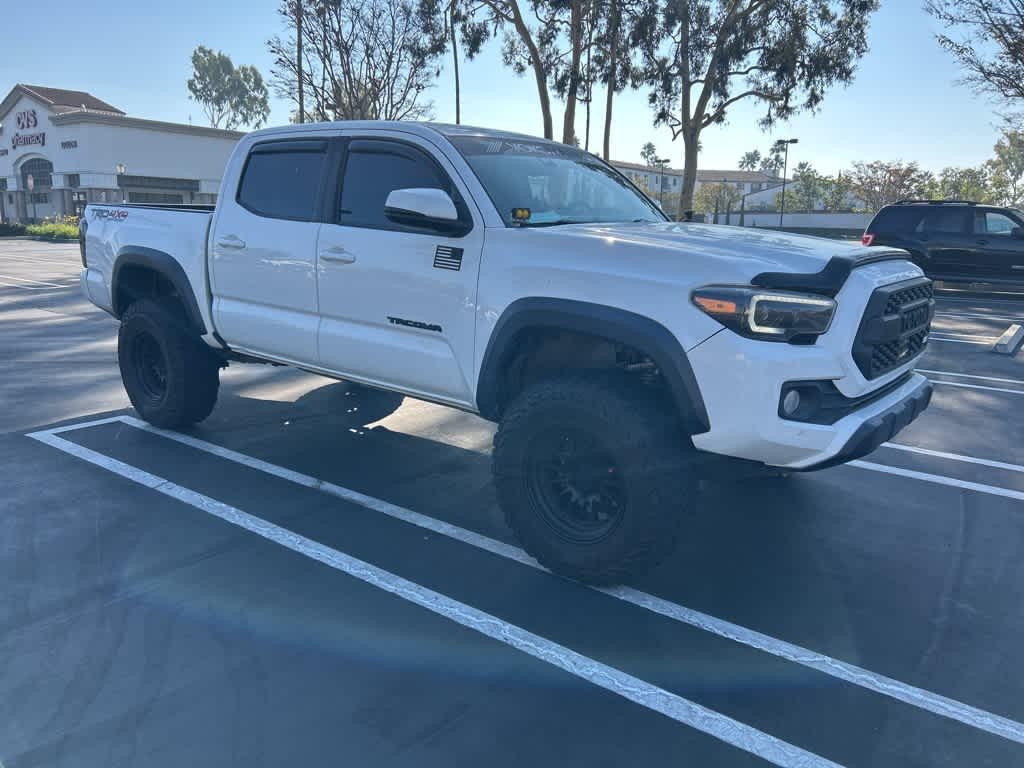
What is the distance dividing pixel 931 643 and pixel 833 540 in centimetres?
100

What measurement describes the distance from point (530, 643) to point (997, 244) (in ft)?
50.3

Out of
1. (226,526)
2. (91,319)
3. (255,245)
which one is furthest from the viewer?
(91,319)

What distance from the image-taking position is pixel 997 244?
48.2ft

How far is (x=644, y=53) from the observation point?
2578 cm

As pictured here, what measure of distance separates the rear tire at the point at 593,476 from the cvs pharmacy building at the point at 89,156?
166 feet

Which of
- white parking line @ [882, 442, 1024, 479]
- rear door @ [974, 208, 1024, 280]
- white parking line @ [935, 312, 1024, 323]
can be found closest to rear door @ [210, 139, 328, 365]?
white parking line @ [882, 442, 1024, 479]

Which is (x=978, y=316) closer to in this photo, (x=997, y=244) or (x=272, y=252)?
(x=997, y=244)

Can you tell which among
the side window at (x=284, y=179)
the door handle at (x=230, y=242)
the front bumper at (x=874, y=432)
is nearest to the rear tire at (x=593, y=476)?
the front bumper at (x=874, y=432)

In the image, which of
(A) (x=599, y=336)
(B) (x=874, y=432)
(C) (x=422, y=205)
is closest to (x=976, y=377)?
(B) (x=874, y=432)

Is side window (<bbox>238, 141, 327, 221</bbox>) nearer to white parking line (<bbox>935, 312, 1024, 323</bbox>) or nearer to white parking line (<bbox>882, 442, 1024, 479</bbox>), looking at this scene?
white parking line (<bbox>882, 442, 1024, 479</bbox>)

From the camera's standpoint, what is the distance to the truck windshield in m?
3.84

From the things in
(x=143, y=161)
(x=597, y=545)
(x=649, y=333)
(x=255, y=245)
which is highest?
(x=143, y=161)

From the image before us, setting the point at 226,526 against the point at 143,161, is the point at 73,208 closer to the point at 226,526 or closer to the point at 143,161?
the point at 143,161

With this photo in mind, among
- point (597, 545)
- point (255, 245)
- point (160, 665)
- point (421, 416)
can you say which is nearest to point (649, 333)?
point (597, 545)
